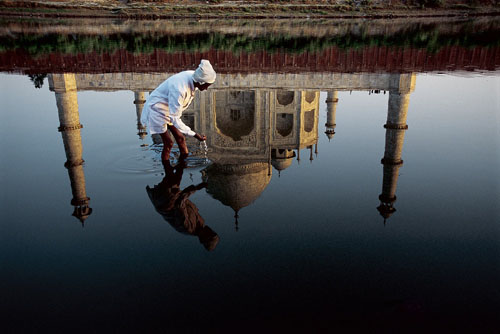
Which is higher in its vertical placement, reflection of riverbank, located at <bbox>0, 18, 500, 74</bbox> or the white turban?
the white turban

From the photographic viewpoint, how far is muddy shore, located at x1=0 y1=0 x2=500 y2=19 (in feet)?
98.7

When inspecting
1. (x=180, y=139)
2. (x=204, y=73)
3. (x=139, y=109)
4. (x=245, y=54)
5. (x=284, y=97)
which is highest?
(x=204, y=73)

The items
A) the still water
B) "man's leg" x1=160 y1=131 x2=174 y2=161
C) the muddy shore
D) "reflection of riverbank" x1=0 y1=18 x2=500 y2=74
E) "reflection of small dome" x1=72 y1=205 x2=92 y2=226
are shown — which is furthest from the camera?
the muddy shore

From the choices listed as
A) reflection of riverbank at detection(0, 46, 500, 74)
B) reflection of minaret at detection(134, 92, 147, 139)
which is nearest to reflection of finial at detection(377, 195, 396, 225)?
reflection of minaret at detection(134, 92, 147, 139)

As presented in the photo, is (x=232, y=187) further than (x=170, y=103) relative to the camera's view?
No

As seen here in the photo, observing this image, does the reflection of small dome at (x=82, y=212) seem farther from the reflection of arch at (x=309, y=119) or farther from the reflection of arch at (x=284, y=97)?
the reflection of arch at (x=284, y=97)

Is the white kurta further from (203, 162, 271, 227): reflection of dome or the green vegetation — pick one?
the green vegetation

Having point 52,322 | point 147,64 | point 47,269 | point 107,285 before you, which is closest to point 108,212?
point 47,269

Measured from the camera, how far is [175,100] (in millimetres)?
4227

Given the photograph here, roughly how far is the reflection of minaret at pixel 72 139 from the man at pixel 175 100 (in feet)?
3.25

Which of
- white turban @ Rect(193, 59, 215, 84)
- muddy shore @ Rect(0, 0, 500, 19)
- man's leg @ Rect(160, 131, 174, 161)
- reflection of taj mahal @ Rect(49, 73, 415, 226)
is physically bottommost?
reflection of taj mahal @ Rect(49, 73, 415, 226)

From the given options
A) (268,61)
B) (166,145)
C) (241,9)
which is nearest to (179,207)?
(166,145)

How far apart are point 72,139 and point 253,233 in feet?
12.0

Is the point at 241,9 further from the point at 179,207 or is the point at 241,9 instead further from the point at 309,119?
the point at 179,207
